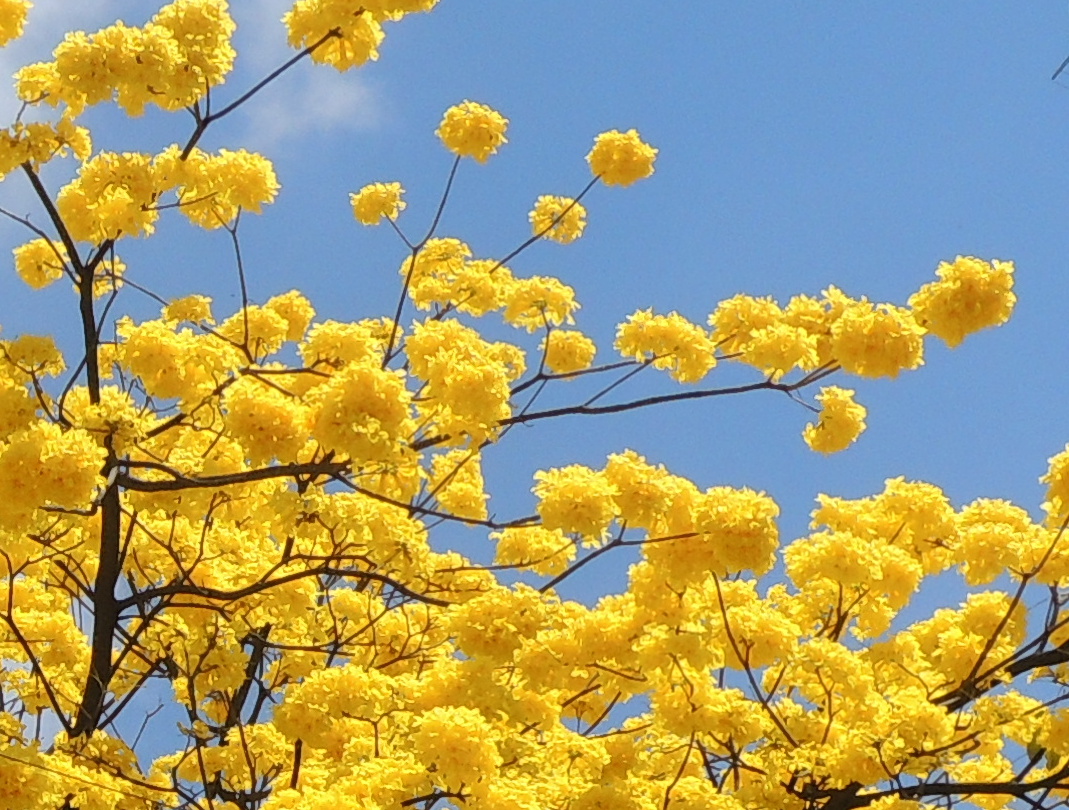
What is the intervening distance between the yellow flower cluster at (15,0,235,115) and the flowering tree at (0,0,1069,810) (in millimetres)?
11

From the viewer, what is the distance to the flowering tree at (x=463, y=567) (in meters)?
4.44

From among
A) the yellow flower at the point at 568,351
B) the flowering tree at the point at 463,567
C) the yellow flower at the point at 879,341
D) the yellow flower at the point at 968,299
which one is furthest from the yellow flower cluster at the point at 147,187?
the yellow flower at the point at 968,299

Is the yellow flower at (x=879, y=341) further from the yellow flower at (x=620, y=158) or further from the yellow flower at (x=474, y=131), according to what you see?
the yellow flower at (x=474, y=131)

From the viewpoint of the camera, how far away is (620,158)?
625cm

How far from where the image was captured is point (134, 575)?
623 centimetres

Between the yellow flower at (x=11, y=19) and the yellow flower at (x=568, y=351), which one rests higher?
the yellow flower at (x=11, y=19)

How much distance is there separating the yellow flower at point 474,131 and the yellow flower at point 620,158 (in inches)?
18.8

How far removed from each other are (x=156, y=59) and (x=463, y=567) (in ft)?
7.53

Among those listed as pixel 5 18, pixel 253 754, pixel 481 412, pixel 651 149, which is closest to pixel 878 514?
pixel 651 149

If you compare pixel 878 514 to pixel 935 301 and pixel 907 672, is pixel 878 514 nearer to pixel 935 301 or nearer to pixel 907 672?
pixel 907 672

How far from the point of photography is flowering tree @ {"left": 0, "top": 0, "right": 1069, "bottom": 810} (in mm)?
4438

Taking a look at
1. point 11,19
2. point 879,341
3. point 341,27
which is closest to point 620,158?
point 341,27

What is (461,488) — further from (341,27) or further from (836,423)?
(341,27)

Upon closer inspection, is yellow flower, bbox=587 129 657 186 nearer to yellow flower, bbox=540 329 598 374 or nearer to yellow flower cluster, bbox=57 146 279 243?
yellow flower, bbox=540 329 598 374
